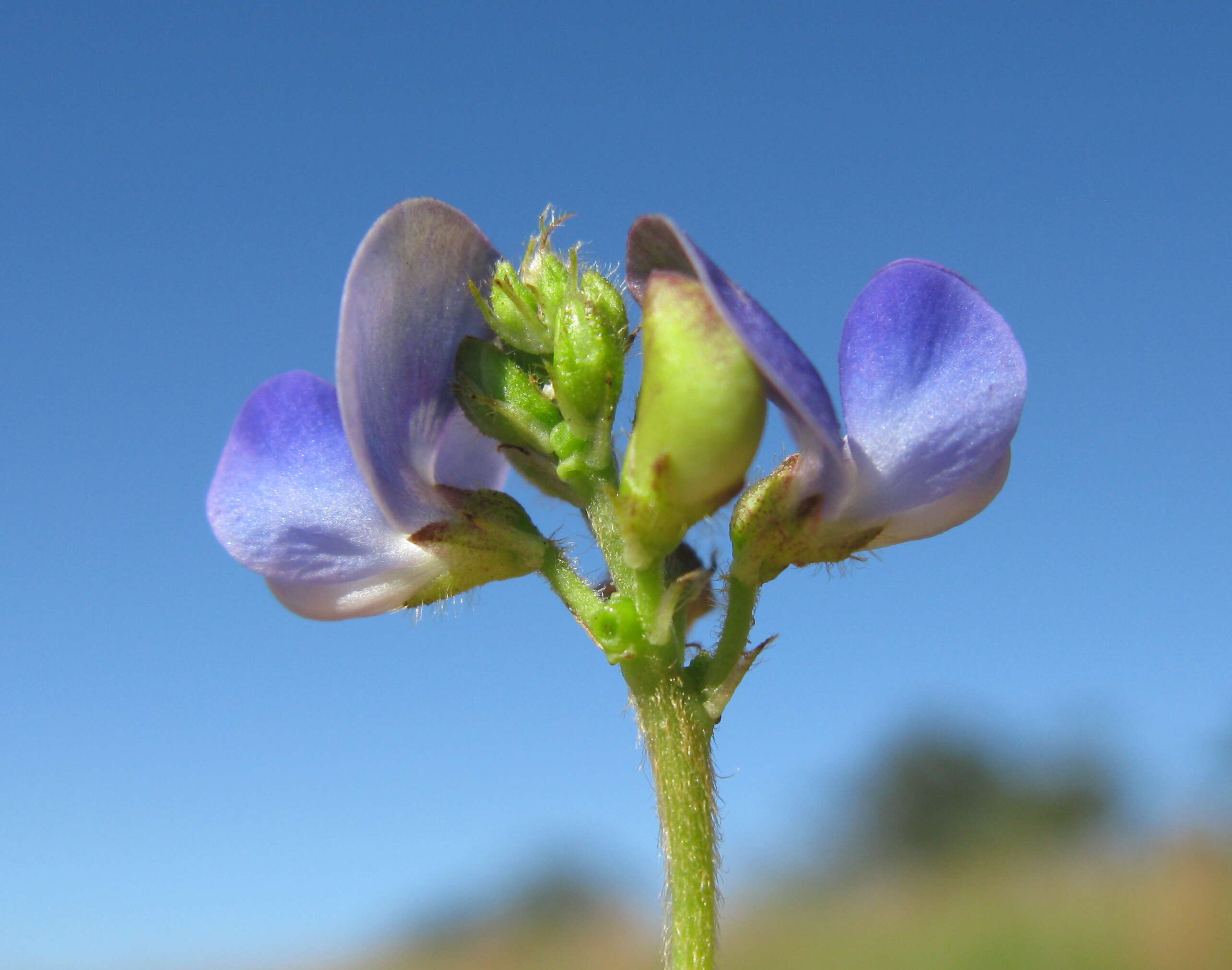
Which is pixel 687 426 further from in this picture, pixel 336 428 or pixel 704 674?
pixel 336 428

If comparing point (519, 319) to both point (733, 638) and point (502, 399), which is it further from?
point (733, 638)

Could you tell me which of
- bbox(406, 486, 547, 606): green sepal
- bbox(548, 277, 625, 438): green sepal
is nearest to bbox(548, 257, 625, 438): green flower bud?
bbox(548, 277, 625, 438): green sepal

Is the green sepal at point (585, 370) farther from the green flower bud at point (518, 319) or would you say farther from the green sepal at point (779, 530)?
the green sepal at point (779, 530)

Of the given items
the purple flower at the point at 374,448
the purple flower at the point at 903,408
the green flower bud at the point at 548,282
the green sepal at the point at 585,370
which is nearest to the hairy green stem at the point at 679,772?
the purple flower at the point at 903,408

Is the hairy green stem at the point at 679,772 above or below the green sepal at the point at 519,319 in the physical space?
below

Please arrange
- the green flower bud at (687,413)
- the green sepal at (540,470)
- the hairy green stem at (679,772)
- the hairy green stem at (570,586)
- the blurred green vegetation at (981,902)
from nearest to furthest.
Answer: the green flower bud at (687,413) → the hairy green stem at (679,772) → the hairy green stem at (570,586) → the green sepal at (540,470) → the blurred green vegetation at (981,902)

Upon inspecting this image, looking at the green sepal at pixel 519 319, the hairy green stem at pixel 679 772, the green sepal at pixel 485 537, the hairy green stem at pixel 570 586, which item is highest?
the green sepal at pixel 519 319

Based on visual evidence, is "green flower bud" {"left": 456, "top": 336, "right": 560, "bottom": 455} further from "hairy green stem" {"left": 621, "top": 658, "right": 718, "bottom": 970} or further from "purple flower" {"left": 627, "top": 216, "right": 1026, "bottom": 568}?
"hairy green stem" {"left": 621, "top": 658, "right": 718, "bottom": 970}
